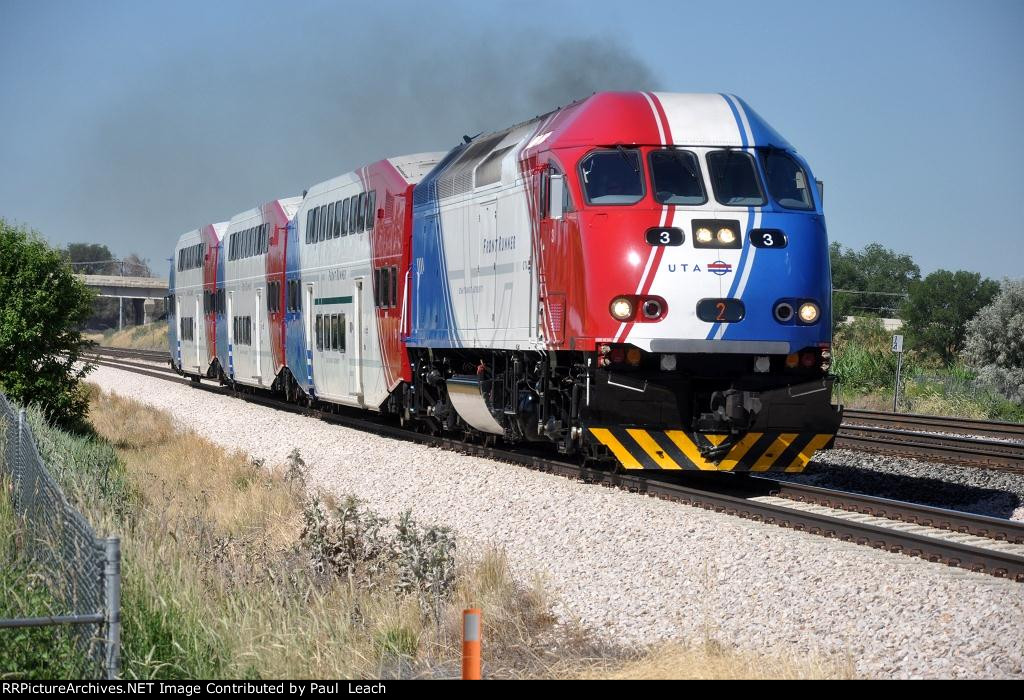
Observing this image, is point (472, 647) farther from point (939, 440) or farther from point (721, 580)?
point (939, 440)

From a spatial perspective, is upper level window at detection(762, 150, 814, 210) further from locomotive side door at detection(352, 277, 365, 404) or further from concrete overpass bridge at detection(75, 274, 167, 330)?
concrete overpass bridge at detection(75, 274, 167, 330)

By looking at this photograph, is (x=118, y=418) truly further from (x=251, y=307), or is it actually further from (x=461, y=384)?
(x=461, y=384)

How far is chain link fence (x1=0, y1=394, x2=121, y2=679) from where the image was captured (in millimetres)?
5344

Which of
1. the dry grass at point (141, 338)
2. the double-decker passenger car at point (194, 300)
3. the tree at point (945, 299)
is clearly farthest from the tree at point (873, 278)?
the double-decker passenger car at point (194, 300)

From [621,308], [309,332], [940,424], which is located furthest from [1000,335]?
[621,308]

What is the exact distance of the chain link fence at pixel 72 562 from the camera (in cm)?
534

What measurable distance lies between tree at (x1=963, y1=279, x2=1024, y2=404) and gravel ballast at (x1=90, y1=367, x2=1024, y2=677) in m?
32.3

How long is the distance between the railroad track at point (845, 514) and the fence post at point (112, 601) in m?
5.91

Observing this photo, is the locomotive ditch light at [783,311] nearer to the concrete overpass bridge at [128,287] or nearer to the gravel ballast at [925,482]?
the gravel ballast at [925,482]

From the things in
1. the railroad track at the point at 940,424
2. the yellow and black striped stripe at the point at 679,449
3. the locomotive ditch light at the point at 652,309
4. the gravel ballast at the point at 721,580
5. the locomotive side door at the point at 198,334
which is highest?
the locomotive ditch light at the point at 652,309

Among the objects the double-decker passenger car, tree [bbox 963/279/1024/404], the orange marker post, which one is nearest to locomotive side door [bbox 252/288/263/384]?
the double-decker passenger car

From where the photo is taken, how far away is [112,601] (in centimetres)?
534

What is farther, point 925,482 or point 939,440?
point 939,440

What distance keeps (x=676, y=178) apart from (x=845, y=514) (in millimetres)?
3679
